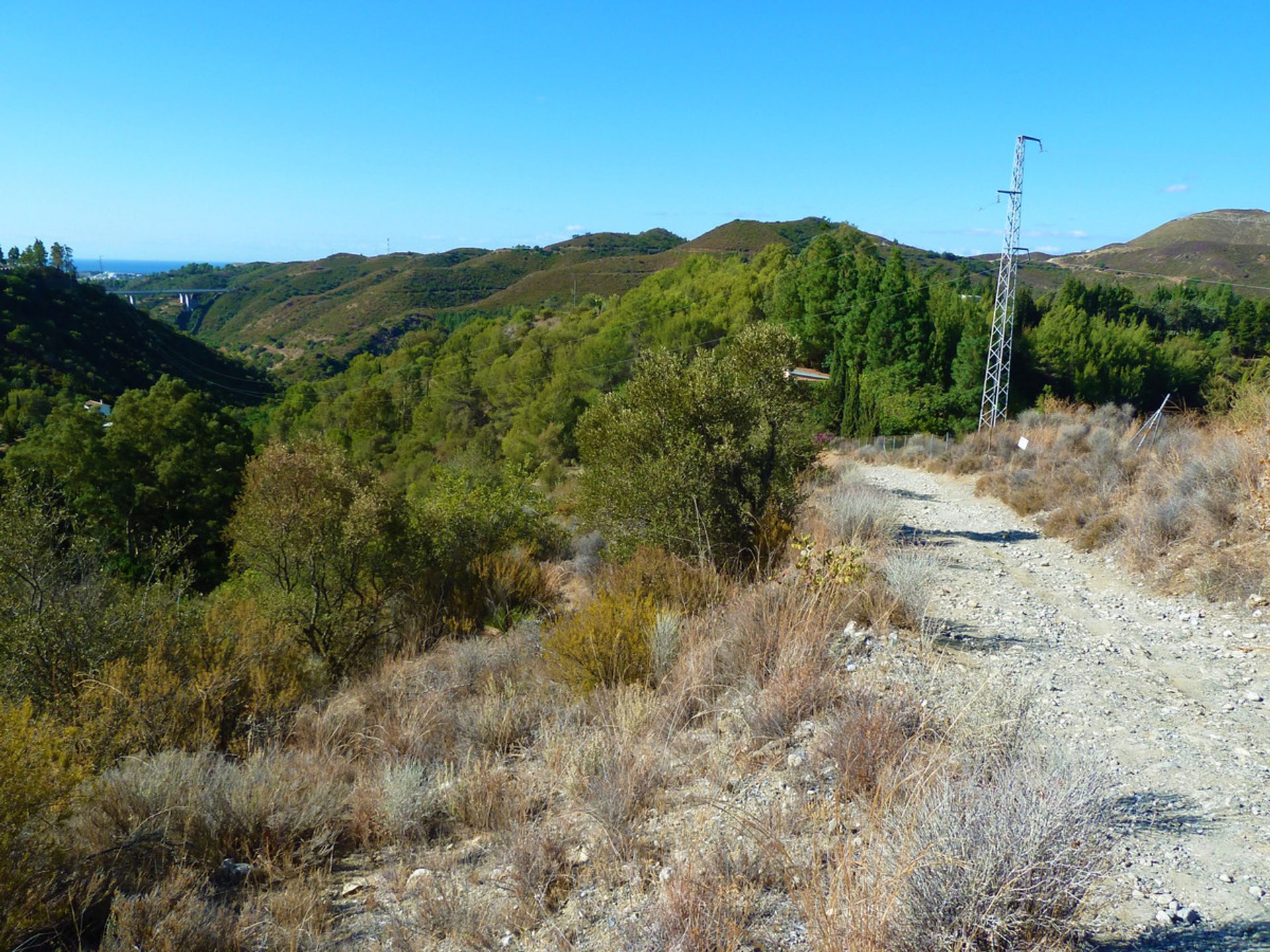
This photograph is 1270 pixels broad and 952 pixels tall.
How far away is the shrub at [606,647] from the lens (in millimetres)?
4781

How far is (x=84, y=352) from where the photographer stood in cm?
4947

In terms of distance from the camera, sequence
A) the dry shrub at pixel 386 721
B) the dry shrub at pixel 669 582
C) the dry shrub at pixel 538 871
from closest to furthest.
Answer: the dry shrub at pixel 538 871, the dry shrub at pixel 386 721, the dry shrub at pixel 669 582

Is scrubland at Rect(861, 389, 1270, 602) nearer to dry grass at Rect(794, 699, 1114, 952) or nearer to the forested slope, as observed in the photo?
dry grass at Rect(794, 699, 1114, 952)

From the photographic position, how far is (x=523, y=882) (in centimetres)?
288

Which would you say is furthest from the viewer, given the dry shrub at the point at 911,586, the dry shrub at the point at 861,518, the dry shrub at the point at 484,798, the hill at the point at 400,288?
the hill at the point at 400,288

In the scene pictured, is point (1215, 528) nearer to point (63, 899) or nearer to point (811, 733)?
point (811, 733)

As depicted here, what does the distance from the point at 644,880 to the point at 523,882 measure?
18.9 inches

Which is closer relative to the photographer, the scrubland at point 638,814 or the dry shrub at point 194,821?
the scrubland at point 638,814

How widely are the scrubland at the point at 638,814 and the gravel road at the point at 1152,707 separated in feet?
0.94

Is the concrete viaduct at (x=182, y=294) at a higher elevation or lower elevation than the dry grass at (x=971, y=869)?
higher

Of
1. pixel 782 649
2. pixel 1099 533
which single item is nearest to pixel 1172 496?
pixel 1099 533

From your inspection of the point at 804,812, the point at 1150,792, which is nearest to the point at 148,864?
the point at 804,812

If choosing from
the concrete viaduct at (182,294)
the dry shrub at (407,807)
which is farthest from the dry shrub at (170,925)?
the concrete viaduct at (182,294)

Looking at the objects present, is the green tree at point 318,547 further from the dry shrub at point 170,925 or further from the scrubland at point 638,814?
the dry shrub at point 170,925
